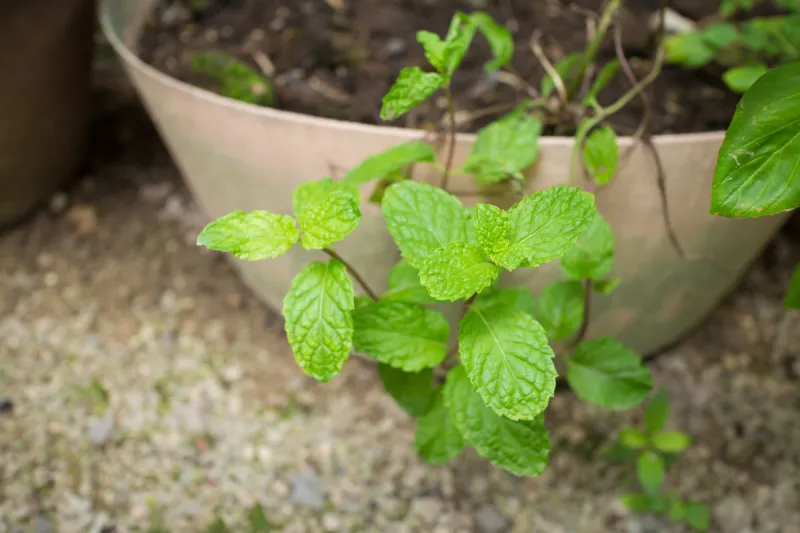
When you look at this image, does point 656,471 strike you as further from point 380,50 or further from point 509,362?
point 380,50

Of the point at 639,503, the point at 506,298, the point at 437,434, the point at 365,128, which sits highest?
the point at 365,128

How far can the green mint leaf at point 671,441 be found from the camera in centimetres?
77

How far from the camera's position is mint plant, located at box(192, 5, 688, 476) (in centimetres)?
45

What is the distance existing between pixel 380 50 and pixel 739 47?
0.47 metres

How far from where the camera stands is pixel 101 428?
831 mm

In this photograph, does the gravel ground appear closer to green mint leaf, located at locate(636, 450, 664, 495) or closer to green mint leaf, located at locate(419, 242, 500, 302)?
green mint leaf, located at locate(636, 450, 664, 495)

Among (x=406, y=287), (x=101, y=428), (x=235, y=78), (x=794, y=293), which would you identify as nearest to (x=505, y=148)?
(x=406, y=287)

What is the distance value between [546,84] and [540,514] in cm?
50

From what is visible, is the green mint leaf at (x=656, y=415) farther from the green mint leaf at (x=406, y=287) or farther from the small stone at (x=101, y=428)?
the small stone at (x=101, y=428)

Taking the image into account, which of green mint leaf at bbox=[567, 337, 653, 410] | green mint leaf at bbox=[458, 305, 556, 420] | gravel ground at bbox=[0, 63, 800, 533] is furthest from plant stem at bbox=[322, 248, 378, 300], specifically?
gravel ground at bbox=[0, 63, 800, 533]

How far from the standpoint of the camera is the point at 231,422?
2.79ft

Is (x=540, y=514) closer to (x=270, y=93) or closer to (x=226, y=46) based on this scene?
(x=270, y=93)

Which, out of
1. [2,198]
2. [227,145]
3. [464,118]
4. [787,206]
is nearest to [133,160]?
[2,198]

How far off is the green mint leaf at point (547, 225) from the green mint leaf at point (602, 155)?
0.17 m
